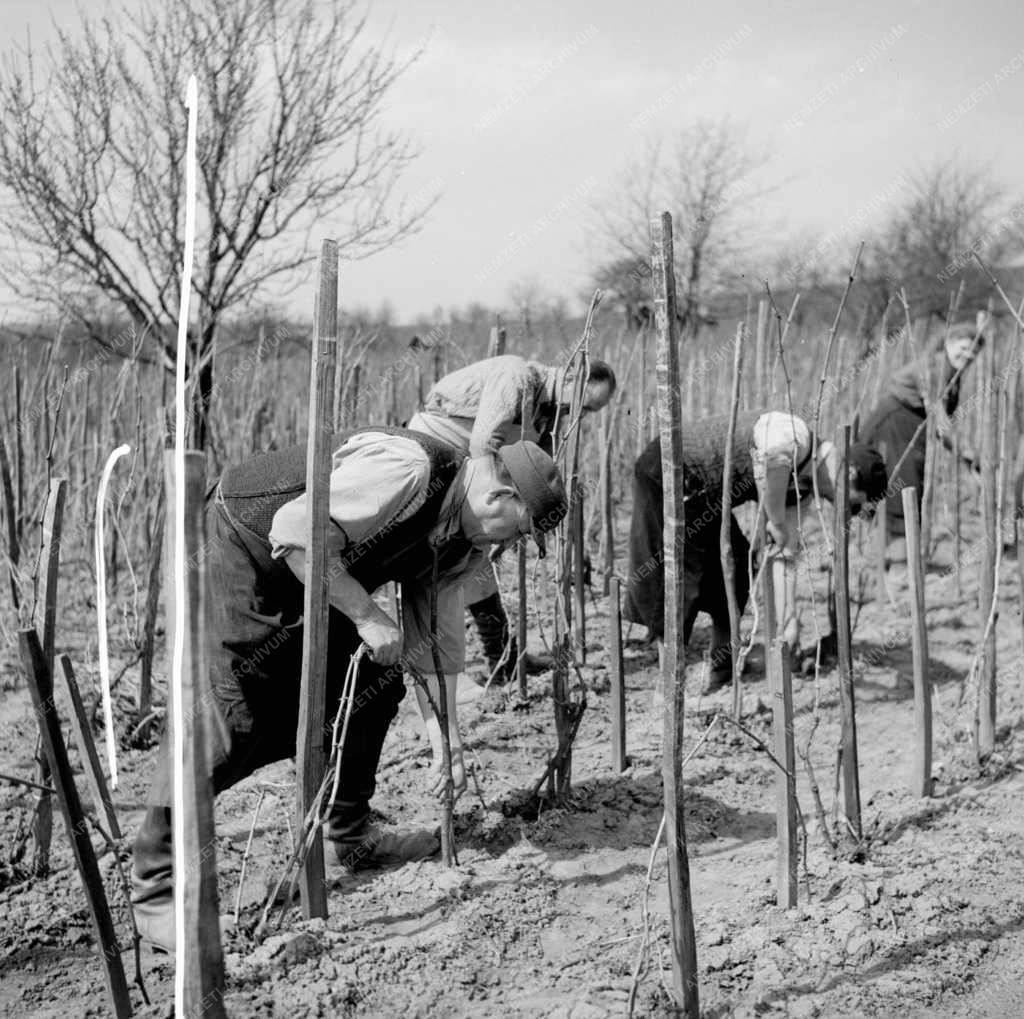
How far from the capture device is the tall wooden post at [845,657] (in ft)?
8.20

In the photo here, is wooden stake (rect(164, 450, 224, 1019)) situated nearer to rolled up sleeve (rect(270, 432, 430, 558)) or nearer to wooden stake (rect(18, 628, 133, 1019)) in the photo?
wooden stake (rect(18, 628, 133, 1019))

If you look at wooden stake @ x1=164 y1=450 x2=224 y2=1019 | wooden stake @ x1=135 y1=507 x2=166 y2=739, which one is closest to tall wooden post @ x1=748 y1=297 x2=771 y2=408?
wooden stake @ x1=135 y1=507 x2=166 y2=739

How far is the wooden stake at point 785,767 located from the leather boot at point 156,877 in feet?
4.12

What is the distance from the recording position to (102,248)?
5871 millimetres

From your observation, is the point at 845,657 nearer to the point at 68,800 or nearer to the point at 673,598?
the point at 673,598

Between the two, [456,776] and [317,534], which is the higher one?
[317,534]

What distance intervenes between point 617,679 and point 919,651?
0.83 metres

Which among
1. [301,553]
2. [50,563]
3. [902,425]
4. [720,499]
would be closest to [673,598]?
[301,553]

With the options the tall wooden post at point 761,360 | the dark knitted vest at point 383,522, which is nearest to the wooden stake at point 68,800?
the dark knitted vest at point 383,522

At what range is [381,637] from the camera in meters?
2.14

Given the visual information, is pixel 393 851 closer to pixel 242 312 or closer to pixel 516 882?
pixel 516 882

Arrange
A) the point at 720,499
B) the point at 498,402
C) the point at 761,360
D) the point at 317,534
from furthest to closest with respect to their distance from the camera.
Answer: the point at 761,360 → the point at 720,499 → the point at 498,402 → the point at 317,534

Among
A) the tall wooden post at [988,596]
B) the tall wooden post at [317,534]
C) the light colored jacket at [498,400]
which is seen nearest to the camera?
the tall wooden post at [317,534]

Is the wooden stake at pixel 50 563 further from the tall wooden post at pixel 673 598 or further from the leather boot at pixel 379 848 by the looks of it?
the tall wooden post at pixel 673 598
